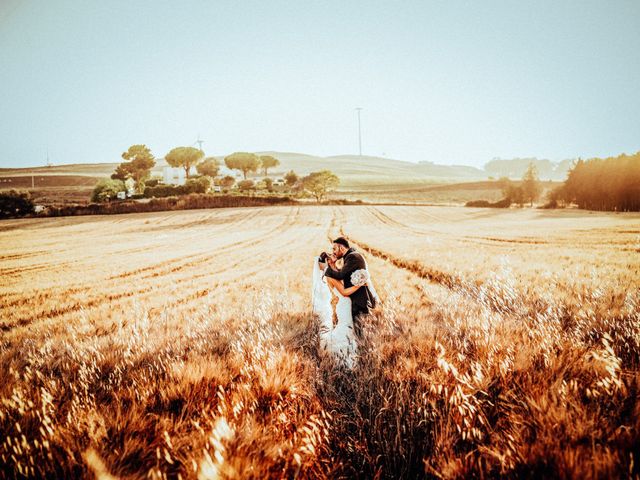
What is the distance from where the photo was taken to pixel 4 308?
8.46m

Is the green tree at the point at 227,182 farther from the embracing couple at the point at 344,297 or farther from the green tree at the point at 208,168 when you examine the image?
the embracing couple at the point at 344,297

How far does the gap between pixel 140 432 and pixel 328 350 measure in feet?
7.51

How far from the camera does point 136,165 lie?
96.4 metres

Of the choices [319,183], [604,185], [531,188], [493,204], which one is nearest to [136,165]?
[319,183]

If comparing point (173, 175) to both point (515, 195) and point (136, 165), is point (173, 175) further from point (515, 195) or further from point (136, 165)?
point (515, 195)

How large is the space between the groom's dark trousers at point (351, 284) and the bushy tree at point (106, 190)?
254 ft

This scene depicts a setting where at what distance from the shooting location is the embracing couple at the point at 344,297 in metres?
4.30

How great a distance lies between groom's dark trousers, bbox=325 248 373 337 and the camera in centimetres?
487

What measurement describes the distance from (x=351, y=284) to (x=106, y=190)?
262 feet

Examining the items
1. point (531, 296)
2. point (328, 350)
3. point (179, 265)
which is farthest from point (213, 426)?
point (179, 265)

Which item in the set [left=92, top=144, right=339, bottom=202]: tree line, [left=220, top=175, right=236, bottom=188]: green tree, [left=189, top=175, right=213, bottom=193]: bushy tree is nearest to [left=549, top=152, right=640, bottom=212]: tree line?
[left=92, top=144, right=339, bottom=202]: tree line

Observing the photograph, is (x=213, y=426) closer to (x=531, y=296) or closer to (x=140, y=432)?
(x=140, y=432)

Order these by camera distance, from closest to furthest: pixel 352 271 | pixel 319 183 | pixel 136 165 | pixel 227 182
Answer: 1. pixel 352 271
2. pixel 319 183
3. pixel 136 165
4. pixel 227 182

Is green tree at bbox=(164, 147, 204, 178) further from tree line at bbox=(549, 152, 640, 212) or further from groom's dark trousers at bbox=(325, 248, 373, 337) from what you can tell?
groom's dark trousers at bbox=(325, 248, 373, 337)
